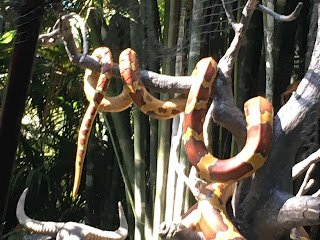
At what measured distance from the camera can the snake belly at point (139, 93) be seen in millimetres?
1083

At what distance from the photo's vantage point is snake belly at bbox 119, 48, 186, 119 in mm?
1083

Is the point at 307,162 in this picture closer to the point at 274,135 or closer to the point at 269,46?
the point at 274,135

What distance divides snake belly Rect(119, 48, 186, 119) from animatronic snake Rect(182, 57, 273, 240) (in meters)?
0.13

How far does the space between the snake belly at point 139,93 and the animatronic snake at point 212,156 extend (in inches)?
5.1

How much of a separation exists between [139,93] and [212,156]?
0.73 feet

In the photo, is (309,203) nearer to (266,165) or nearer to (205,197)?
(266,165)

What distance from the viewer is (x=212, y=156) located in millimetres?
1003

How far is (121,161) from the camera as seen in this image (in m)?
2.15

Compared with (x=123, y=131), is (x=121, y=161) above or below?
below

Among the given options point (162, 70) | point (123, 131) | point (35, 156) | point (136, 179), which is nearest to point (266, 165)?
point (162, 70)

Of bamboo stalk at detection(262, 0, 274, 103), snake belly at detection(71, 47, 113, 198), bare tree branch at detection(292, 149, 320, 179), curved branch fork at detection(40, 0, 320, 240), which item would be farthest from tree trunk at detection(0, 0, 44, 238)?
bamboo stalk at detection(262, 0, 274, 103)

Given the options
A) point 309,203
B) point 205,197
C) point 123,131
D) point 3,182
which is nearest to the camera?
point 3,182

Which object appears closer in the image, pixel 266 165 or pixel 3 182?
pixel 3 182

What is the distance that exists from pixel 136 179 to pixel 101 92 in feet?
2.40
